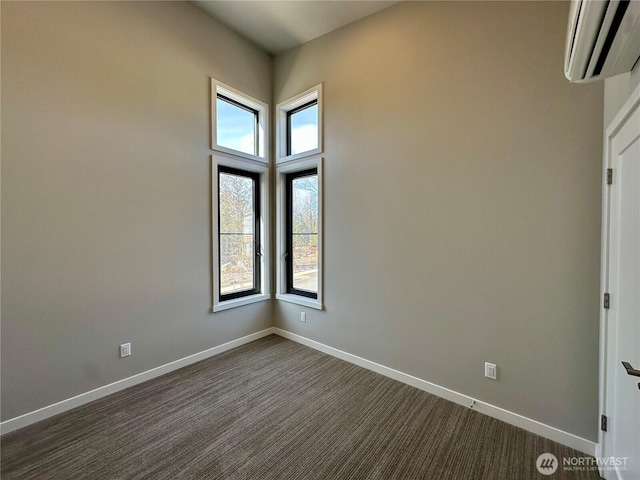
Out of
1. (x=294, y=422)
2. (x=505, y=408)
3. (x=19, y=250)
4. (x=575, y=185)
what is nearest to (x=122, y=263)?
(x=19, y=250)

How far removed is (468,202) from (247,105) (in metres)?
2.89

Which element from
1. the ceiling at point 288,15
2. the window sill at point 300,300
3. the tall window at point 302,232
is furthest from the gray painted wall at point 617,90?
the window sill at point 300,300

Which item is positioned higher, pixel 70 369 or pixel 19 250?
pixel 19 250

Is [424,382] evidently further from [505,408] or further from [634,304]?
[634,304]

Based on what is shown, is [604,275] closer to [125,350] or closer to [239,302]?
[239,302]

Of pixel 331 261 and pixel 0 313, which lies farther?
pixel 331 261

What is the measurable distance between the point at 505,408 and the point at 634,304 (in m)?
1.28

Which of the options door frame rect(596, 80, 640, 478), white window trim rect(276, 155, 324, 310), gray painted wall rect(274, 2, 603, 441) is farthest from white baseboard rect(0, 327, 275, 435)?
door frame rect(596, 80, 640, 478)

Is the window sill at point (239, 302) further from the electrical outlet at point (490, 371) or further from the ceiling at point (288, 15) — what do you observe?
the ceiling at point (288, 15)

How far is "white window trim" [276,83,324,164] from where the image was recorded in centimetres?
319

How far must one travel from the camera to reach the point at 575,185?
1.81 meters

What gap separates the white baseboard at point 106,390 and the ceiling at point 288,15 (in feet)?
12.1

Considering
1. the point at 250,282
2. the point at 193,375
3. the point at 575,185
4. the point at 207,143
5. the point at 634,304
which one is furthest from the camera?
the point at 250,282

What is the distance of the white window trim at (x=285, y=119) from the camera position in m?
3.19
